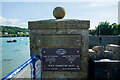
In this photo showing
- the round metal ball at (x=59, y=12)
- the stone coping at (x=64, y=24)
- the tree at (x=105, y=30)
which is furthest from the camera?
the tree at (x=105, y=30)

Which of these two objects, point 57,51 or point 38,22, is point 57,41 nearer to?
point 57,51

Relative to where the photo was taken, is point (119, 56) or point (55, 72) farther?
point (119, 56)

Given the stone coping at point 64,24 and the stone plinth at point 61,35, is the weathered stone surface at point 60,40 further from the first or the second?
the stone coping at point 64,24

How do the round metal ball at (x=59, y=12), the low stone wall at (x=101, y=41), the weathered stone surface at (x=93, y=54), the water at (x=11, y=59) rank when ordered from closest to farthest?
the weathered stone surface at (x=93, y=54), the round metal ball at (x=59, y=12), the water at (x=11, y=59), the low stone wall at (x=101, y=41)

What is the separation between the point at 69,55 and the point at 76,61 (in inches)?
12.8

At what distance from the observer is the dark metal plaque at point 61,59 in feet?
12.2

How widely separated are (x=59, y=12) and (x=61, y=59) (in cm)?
175

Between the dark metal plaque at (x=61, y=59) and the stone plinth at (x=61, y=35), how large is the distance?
0.13m

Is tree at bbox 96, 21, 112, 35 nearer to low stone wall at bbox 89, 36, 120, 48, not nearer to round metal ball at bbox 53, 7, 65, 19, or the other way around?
low stone wall at bbox 89, 36, 120, 48

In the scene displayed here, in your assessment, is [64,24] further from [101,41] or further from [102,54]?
[101,41]

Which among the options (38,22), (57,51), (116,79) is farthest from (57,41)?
(116,79)

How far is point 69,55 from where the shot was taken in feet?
12.2

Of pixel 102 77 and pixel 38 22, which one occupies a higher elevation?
pixel 38 22

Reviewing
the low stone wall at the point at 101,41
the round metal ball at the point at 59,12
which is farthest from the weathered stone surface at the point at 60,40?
the low stone wall at the point at 101,41
